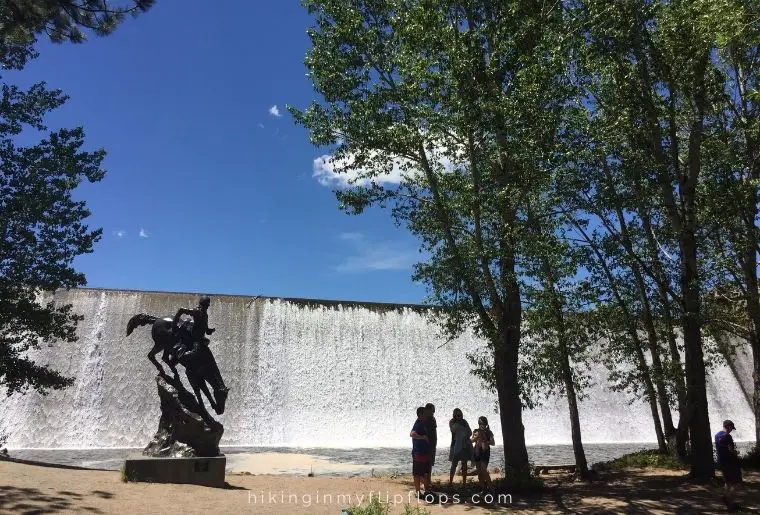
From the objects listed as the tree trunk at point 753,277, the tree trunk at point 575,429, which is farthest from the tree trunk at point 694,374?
the tree trunk at point 575,429

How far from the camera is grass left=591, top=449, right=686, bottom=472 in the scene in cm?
1249

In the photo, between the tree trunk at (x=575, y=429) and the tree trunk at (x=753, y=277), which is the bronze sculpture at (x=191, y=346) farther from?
the tree trunk at (x=753, y=277)

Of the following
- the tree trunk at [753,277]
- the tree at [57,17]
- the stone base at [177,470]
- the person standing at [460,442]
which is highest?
the tree at [57,17]

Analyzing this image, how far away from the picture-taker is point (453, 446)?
32.0 ft

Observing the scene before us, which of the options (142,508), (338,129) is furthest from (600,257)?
(142,508)

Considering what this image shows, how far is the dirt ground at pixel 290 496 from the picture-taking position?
6.54m

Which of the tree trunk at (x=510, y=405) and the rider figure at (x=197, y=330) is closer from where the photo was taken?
the tree trunk at (x=510, y=405)

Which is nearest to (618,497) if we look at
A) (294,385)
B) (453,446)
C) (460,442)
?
(460,442)

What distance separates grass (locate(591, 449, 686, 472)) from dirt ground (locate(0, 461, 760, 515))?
82.6 inches

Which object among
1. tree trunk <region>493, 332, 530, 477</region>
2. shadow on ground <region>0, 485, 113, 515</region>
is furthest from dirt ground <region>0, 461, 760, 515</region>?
tree trunk <region>493, 332, 530, 477</region>

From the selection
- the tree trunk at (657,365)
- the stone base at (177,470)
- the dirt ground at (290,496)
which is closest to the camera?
the dirt ground at (290,496)

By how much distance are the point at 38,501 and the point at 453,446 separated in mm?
6308

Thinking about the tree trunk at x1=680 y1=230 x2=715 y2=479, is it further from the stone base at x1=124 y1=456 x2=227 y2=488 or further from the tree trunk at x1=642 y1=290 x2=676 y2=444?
the stone base at x1=124 y1=456 x2=227 y2=488

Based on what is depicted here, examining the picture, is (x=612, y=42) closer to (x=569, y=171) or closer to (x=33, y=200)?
(x=569, y=171)
